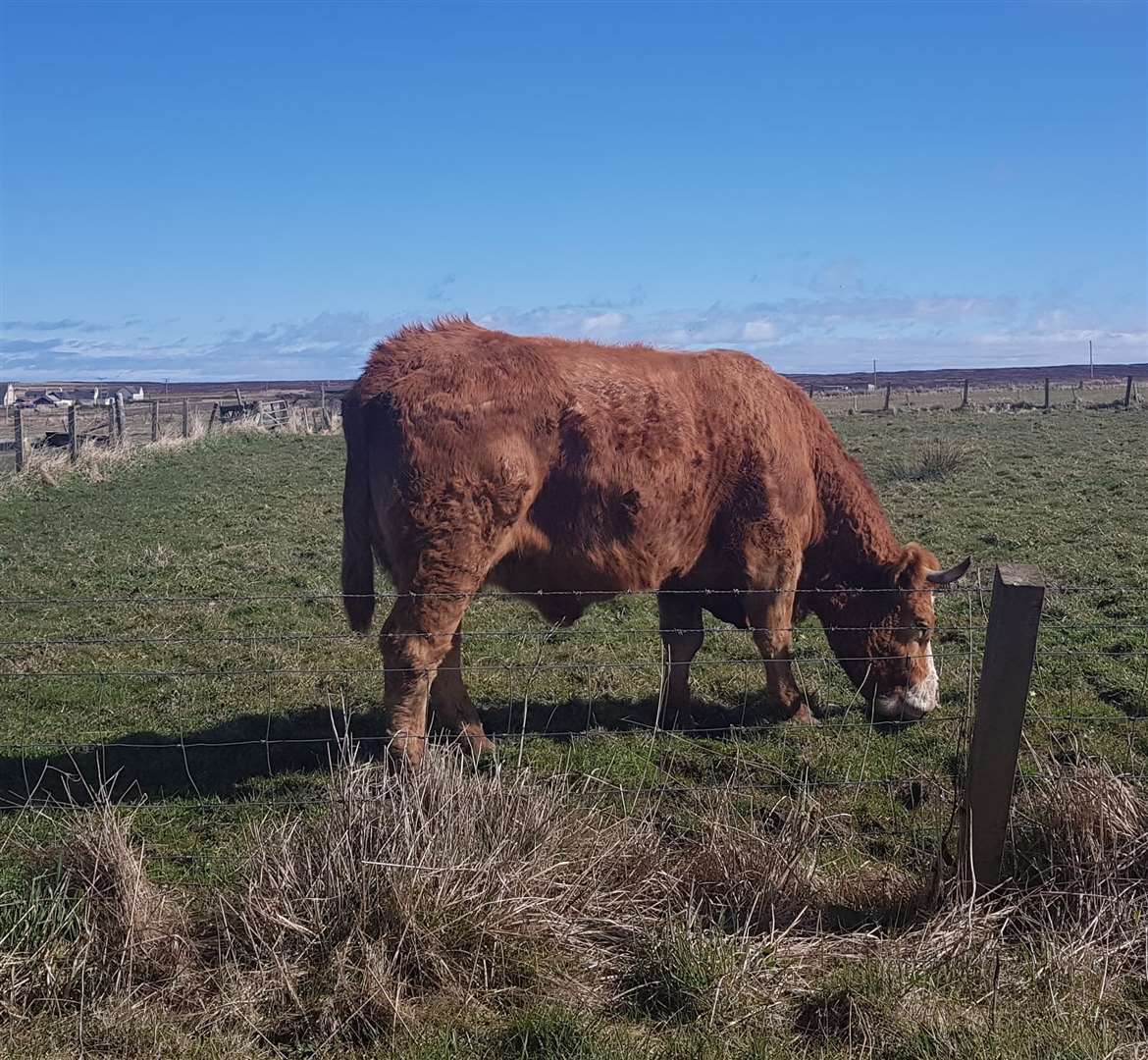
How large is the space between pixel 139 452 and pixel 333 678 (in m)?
20.4

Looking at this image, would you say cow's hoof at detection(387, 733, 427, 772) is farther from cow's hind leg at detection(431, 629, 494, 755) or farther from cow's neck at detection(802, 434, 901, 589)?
cow's neck at detection(802, 434, 901, 589)

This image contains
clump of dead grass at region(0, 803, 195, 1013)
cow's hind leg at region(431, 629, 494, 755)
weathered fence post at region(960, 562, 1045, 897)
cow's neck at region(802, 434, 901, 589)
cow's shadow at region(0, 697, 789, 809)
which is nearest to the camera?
clump of dead grass at region(0, 803, 195, 1013)

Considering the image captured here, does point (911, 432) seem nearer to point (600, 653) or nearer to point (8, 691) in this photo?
point (600, 653)

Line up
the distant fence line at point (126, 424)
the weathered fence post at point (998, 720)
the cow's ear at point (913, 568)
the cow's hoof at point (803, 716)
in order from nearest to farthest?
the weathered fence post at point (998, 720)
the cow's hoof at point (803, 716)
the cow's ear at point (913, 568)
the distant fence line at point (126, 424)

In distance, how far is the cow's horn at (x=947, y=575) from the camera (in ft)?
21.3

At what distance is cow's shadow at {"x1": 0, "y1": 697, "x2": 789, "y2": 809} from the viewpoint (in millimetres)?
5707

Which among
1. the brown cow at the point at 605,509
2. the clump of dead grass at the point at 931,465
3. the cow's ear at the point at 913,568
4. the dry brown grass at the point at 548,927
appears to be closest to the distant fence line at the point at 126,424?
the clump of dead grass at the point at 931,465

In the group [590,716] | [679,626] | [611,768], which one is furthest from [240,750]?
[679,626]

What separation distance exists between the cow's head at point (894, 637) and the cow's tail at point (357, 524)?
2.89 m

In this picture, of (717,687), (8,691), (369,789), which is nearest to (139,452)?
(8,691)

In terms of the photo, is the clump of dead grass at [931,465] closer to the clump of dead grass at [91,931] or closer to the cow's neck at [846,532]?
the cow's neck at [846,532]

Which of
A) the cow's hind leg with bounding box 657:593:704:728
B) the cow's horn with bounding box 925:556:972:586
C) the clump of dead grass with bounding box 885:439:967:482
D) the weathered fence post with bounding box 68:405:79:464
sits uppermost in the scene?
the weathered fence post with bounding box 68:405:79:464

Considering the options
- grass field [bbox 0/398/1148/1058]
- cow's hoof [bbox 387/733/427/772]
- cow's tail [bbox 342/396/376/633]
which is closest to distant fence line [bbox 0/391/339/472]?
grass field [bbox 0/398/1148/1058]

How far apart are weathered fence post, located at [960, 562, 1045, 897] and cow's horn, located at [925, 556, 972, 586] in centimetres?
246
